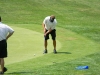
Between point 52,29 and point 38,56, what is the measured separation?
2103mm

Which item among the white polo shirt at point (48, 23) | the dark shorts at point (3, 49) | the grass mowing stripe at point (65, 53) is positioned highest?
the white polo shirt at point (48, 23)

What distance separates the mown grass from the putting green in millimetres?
664

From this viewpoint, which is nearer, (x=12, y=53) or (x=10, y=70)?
(x=10, y=70)

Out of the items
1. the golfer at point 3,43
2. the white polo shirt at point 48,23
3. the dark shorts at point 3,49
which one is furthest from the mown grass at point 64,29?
the white polo shirt at point 48,23

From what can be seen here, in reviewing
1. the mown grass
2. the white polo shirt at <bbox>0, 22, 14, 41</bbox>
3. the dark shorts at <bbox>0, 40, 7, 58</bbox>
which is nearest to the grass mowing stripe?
the mown grass

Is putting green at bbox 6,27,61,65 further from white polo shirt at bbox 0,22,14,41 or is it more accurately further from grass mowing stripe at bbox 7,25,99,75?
white polo shirt at bbox 0,22,14,41

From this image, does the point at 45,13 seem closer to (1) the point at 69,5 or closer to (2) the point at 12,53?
(1) the point at 69,5

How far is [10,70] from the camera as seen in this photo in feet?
46.2

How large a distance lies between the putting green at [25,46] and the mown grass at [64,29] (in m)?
0.66

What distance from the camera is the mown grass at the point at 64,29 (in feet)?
47.6

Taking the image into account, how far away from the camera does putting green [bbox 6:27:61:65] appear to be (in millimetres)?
16641

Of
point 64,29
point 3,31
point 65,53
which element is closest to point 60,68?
point 3,31

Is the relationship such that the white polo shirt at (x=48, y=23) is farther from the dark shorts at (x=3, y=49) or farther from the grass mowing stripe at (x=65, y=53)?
the dark shorts at (x=3, y=49)

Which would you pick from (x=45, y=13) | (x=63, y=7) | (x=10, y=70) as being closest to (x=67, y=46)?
(x=10, y=70)
